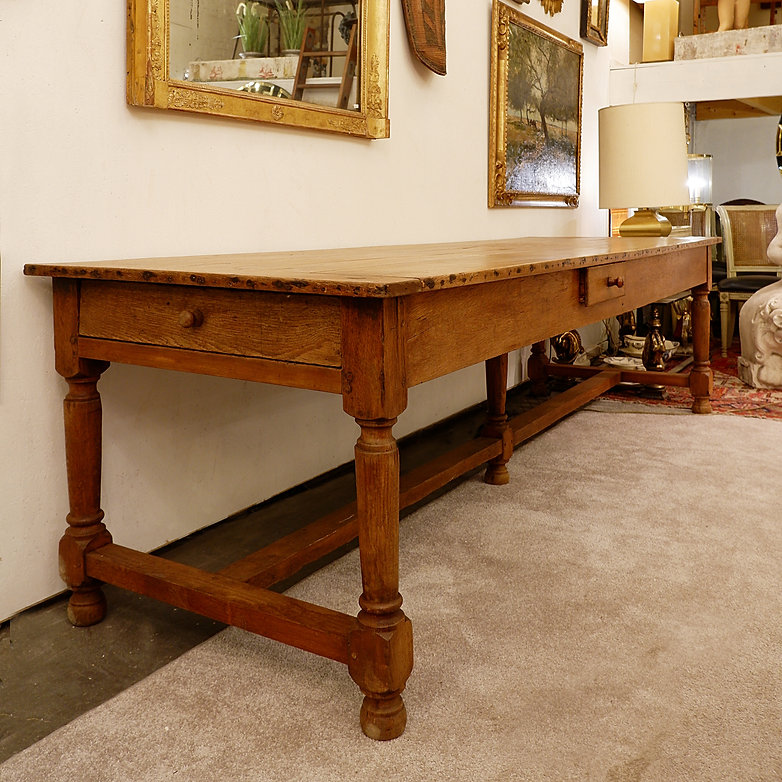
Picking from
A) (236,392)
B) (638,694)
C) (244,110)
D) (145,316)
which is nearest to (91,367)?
(145,316)

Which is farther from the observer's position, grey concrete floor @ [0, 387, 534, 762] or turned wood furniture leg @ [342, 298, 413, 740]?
grey concrete floor @ [0, 387, 534, 762]

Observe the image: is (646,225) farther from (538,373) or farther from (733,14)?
(733,14)

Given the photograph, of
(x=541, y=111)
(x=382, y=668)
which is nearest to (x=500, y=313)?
(x=382, y=668)

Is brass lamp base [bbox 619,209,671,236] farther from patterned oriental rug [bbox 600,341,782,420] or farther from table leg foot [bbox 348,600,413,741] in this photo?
table leg foot [bbox 348,600,413,741]

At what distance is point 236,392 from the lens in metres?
2.78

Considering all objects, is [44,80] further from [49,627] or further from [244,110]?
[49,627]

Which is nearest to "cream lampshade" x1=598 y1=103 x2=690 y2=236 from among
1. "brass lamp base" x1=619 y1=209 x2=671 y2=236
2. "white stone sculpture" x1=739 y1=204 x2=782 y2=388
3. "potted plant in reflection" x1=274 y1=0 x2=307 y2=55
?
"brass lamp base" x1=619 y1=209 x2=671 y2=236

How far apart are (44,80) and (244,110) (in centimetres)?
69

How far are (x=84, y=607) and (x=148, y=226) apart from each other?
1032mm

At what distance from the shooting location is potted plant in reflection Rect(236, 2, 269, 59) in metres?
2.52

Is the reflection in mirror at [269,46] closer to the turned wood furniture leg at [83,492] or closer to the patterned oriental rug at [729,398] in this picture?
the turned wood furniture leg at [83,492]

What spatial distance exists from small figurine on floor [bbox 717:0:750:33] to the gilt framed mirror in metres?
4.36

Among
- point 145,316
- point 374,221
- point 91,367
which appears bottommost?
point 91,367

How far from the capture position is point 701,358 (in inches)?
176
